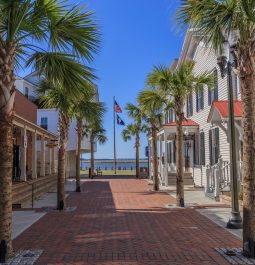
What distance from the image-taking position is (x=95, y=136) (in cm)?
4297

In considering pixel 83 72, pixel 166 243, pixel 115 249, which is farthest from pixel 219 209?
pixel 83 72

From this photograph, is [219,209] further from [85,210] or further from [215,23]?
[215,23]

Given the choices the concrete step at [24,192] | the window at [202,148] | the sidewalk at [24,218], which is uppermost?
the window at [202,148]

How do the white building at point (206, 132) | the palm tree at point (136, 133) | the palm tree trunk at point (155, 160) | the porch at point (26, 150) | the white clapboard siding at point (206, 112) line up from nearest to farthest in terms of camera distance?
the white building at point (206, 132)
the porch at point (26, 150)
the white clapboard siding at point (206, 112)
the palm tree trunk at point (155, 160)
the palm tree at point (136, 133)

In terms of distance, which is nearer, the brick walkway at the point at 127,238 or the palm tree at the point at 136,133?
the brick walkway at the point at 127,238

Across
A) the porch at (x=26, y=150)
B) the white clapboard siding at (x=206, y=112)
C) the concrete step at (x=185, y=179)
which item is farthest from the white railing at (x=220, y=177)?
the porch at (x=26, y=150)

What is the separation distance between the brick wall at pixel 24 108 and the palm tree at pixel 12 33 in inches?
444

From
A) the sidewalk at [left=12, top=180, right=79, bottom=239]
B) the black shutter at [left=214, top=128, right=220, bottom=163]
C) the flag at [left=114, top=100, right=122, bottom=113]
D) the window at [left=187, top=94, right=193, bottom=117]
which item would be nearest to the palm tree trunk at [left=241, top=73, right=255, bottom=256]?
the sidewalk at [left=12, top=180, right=79, bottom=239]

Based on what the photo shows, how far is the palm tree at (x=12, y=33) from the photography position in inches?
287

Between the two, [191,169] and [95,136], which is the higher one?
[95,136]

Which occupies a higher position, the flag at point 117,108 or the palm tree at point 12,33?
the flag at point 117,108

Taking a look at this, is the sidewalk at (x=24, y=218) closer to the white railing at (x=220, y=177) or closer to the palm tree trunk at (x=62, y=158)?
the palm tree trunk at (x=62, y=158)

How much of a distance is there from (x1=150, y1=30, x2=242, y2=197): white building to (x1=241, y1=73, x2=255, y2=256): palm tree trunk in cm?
834

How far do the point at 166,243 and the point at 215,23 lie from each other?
461 centimetres
